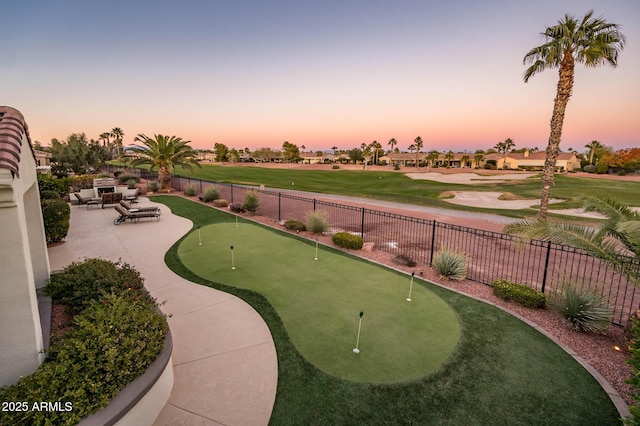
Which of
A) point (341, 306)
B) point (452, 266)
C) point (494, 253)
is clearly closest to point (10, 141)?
point (341, 306)

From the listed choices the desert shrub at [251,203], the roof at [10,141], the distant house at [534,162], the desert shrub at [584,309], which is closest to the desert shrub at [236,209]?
the desert shrub at [251,203]

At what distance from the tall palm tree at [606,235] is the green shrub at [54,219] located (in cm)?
1602

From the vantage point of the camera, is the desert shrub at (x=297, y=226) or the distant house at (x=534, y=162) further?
the distant house at (x=534, y=162)

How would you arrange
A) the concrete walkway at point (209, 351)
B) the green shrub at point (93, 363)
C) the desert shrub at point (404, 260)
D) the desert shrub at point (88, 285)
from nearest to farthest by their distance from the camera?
the green shrub at point (93, 363)
the concrete walkway at point (209, 351)
the desert shrub at point (88, 285)
the desert shrub at point (404, 260)

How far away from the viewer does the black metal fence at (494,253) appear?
820 cm

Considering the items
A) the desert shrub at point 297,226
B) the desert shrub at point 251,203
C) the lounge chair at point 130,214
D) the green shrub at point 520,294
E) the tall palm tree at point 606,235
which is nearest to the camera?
the tall palm tree at point 606,235

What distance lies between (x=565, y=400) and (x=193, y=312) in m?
7.34

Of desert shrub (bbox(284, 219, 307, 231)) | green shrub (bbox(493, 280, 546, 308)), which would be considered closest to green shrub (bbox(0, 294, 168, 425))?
green shrub (bbox(493, 280, 546, 308))

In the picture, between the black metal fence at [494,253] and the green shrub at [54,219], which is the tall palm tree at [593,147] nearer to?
the black metal fence at [494,253]

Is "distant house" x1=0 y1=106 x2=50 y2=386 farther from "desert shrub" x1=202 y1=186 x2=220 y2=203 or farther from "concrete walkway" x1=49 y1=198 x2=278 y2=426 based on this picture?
"desert shrub" x1=202 y1=186 x2=220 y2=203

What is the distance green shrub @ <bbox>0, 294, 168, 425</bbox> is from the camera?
318 centimetres

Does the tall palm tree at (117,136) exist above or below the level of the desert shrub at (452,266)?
above

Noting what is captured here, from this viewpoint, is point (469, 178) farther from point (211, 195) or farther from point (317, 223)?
point (317, 223)

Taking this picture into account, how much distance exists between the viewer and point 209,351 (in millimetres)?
5531
